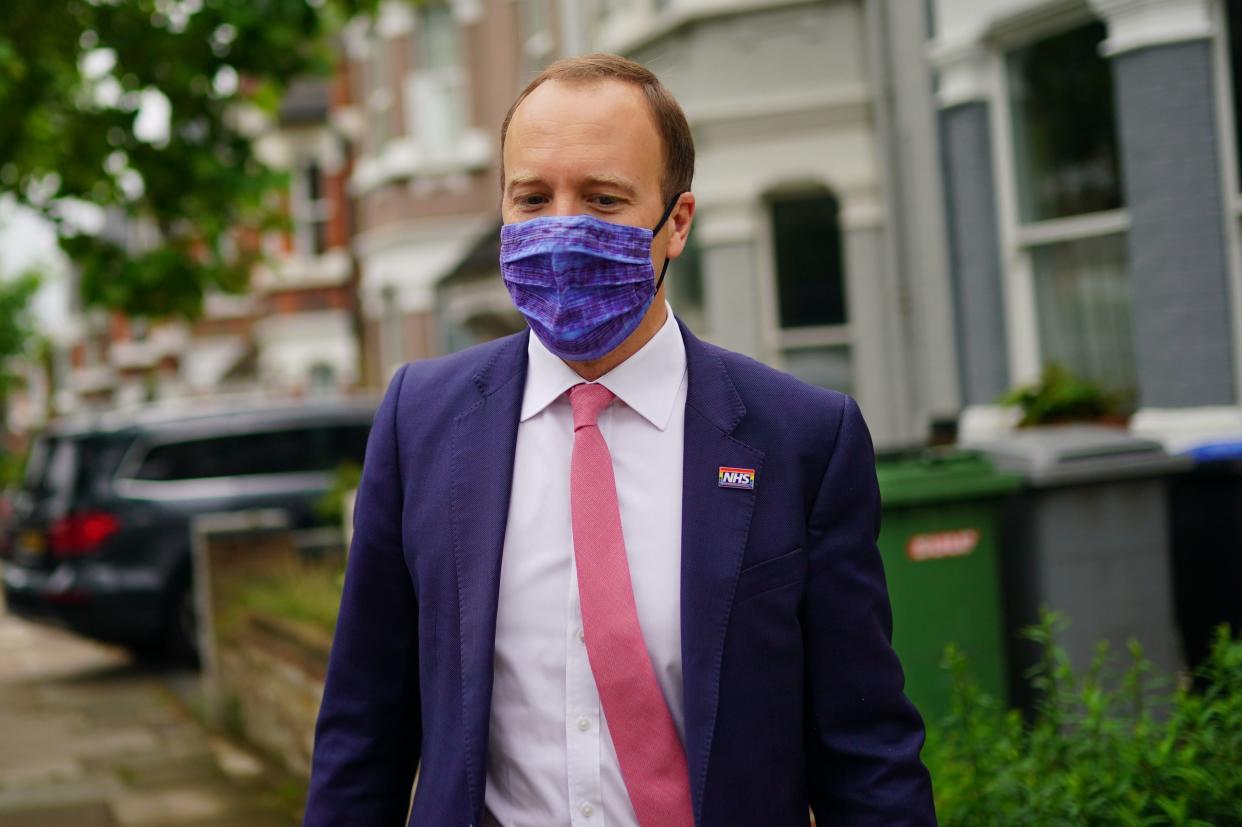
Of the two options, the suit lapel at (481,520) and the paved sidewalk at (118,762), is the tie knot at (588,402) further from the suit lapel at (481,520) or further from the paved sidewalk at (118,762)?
the paved sidewalk at (118,762)

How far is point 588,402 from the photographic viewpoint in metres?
2.19

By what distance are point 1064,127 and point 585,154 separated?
7.09m

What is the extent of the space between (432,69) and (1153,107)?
13597 millimetres

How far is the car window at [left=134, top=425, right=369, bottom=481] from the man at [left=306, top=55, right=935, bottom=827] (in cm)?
967

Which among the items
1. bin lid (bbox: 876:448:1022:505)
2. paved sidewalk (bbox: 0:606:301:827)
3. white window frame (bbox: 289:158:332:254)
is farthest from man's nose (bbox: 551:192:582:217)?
white window frame (bbox: 289:158:332:254)

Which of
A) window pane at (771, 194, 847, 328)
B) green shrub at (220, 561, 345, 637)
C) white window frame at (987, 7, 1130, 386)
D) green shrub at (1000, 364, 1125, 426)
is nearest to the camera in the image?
green shrub at (1000, 364, 1125, 426)

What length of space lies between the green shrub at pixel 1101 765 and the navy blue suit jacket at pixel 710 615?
49.0 inches

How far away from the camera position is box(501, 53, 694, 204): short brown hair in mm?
2074

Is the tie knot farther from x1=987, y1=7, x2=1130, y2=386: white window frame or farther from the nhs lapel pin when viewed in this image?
x1=987, y1=7, x2=1130, y2=386: white window frame

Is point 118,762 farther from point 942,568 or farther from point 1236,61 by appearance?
point 1236,61

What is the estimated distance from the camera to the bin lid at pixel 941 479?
498 centimetres

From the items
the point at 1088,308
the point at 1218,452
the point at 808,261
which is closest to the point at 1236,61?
the point at 1088,308

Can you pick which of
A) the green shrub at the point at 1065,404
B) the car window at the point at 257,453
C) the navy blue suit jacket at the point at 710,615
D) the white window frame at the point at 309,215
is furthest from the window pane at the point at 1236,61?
the white window frame at the point at 309,215

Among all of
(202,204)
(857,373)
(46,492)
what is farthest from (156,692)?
(857,373)
